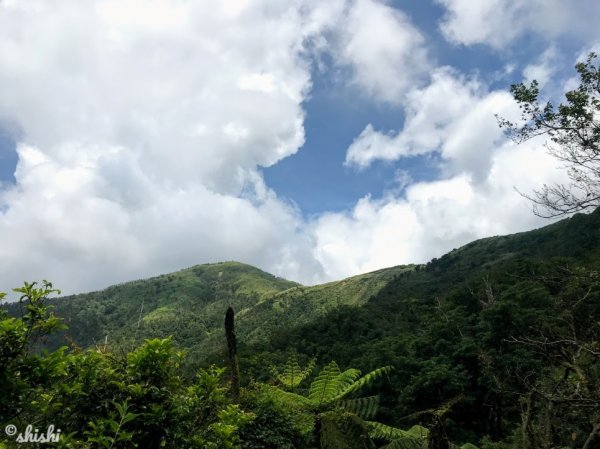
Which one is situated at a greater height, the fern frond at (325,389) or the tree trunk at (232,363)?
the tree trunk at (232,363)

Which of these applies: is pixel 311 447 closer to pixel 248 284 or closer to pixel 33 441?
pixel 33 441

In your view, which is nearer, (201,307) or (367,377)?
(367,377)

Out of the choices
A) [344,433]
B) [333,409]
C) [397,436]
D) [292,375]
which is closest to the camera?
[344,433]

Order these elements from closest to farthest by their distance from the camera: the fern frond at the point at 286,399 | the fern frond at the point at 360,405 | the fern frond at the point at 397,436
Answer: the fern frond at the point at 397,436
the fern frond at the point at 286,399
the fern frond at the point at 360,405

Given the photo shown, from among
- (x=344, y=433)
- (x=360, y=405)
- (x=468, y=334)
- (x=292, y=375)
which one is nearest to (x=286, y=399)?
(x=344, y=433)

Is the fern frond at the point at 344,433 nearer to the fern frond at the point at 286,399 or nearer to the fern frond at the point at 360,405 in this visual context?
the fern frond at the point at 286,399

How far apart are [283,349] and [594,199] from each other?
4775cm

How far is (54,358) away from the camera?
10.6 ft

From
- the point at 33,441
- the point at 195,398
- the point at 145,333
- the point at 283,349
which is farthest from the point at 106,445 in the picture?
the point at 145,333

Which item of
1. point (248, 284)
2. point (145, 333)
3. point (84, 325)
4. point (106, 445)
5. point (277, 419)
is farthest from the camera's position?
point (248, 284)

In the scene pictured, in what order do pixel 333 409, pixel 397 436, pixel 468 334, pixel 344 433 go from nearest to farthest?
pixel 344 433
pixel 333 409
pixel 397 436
pixel 468 334

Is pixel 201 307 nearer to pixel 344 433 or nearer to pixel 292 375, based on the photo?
pixel 292 375

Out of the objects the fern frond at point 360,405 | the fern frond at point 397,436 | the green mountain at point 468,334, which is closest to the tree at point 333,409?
the fern frond at point 360,405

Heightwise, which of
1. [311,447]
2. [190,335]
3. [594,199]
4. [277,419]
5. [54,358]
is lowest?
[311,447]
